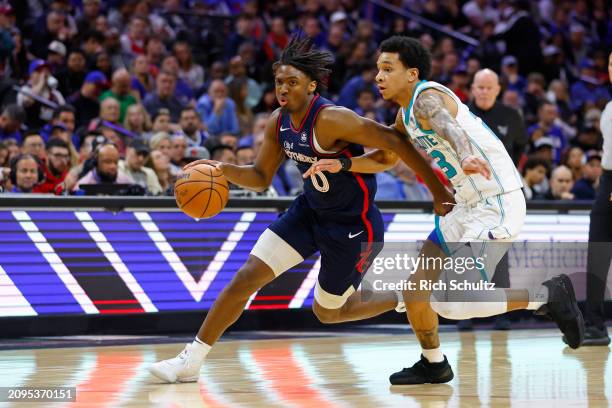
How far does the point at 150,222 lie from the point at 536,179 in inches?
186

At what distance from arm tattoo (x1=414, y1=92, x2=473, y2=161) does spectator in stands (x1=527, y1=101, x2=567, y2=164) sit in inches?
356

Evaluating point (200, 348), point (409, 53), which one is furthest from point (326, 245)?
point (409, 53)

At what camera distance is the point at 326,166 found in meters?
5.89

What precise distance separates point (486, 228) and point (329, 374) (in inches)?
56.1

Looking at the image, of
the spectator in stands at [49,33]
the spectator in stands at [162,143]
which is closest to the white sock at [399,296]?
the spectator in stands at [162,143]

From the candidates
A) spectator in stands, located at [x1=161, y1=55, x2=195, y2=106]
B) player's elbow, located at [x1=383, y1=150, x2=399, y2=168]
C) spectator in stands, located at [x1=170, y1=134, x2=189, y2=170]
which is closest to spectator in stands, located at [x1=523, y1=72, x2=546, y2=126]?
spectator in stands, located at [x1=161, y1=55, x2=195, y2=106]

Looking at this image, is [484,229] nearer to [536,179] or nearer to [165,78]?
[536,179]

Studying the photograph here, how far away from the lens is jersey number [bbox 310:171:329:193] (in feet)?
20.1

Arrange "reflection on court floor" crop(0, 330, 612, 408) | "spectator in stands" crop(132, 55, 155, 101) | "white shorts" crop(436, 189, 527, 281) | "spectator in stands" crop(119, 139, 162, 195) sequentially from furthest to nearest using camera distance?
"spectator in stands" crop(132, 55, 155, 101), "spectator in stands" crop(119, 139, 162, 195), "white shorts" crop(436, 189, 527, 281), "reflection on court floor" crop(0, 330, 612, 408)

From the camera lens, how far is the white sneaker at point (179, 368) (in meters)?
5.98

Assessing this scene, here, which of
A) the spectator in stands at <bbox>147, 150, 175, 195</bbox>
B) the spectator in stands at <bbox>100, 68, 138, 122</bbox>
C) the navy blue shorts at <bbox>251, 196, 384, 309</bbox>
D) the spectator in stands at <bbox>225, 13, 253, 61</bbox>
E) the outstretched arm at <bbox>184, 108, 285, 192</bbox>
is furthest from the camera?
the spectator in stands at <bbox>225, 13, 253, 61</bbox>

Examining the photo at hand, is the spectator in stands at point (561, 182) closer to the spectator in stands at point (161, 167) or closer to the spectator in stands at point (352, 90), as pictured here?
the spectator in stands at point (352, 90)

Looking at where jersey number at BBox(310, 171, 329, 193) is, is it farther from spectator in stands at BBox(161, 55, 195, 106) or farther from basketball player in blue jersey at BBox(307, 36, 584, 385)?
spectator in stands at BBox(161, 55, 195, 106)

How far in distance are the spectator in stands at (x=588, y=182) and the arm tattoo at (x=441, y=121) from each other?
633cm
